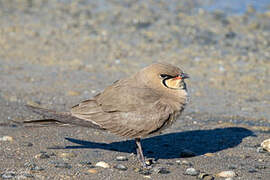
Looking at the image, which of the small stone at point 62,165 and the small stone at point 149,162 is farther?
the small stone at point 149,162

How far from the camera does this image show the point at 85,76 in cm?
788

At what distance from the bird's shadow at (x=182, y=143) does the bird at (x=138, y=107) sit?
410 millimetres

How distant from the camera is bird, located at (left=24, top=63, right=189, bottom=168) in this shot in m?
4.56

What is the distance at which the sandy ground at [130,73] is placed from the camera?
461 centimetres

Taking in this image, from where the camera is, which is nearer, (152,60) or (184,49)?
(152,60)

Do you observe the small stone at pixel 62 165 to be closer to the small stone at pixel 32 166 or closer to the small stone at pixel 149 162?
the small stone at pixel 32 166

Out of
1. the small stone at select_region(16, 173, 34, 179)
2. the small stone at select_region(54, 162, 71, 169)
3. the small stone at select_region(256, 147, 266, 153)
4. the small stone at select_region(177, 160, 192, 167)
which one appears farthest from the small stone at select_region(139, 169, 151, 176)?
the small stone at select_region(256, 147, 266, 153)

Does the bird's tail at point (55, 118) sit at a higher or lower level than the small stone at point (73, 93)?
higher

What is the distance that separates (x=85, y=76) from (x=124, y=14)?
363 cm

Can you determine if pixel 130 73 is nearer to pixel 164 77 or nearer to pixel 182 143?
pixel 182 143

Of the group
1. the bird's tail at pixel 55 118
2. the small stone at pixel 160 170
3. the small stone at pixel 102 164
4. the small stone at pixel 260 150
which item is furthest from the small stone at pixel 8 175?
the small stone at pixel 260 150

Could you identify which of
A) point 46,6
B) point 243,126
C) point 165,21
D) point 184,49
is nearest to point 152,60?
point 184,49

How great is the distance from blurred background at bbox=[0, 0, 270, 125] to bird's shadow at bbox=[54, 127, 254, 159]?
0.82 meters

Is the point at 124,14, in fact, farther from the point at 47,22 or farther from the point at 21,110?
the point at 21,110
